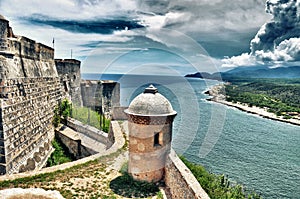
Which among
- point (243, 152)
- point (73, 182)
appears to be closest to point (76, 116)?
point (73, 182)

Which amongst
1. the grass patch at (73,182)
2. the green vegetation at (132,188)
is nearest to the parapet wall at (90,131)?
the grass patch at (73,182)

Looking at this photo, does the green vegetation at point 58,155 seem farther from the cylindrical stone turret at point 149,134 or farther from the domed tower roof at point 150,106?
the domed tower roof at point 150,106

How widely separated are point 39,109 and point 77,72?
28.8 ft

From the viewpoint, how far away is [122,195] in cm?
721

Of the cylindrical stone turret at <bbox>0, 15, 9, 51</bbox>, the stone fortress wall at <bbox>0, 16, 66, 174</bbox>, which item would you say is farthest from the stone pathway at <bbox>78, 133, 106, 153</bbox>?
the cylindrical stone turret at <bbox>0, 15, 9, 51</bbox>

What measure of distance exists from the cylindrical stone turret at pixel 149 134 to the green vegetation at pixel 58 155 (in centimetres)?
725

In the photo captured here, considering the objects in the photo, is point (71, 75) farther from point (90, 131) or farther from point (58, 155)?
point (58, 155)

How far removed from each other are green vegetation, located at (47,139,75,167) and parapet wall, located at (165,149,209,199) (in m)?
7.97

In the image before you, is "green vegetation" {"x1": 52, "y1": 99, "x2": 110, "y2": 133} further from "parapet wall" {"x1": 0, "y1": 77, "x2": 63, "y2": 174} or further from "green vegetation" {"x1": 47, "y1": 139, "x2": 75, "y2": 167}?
"green vegetation" {"x1": 47, "y1": 139, "x2": 75, "y2": 167}

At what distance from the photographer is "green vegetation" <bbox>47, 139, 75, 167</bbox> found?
13863 millimetres

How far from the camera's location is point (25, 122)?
36.2 feet

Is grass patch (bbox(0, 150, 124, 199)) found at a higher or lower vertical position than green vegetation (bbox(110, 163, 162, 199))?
higher

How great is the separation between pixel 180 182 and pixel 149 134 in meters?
1.64

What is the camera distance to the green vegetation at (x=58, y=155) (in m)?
13.9
